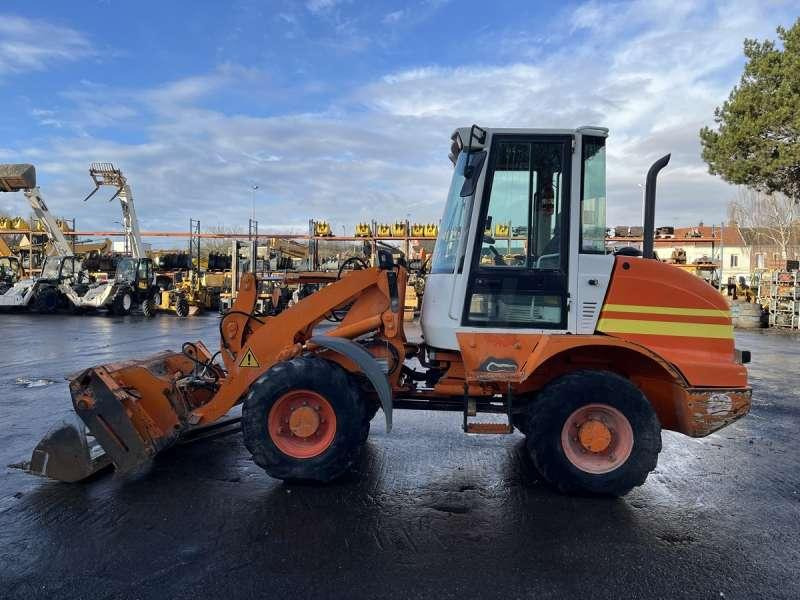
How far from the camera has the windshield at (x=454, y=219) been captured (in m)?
4.54

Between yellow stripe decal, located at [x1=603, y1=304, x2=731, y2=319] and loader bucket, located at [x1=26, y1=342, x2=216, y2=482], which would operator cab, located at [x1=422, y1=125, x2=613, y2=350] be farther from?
loader bucket, located at [x1=26, y1=342, x2=216, y2=482]

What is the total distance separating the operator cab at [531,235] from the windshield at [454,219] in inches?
1.5

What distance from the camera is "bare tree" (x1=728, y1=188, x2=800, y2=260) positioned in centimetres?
3262

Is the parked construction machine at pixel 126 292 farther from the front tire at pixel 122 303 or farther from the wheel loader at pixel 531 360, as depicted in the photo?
the wheel loader at pixel 531 360

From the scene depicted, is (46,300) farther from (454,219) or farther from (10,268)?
(454,219)

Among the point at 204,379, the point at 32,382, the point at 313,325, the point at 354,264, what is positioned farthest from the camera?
the point at 32,382

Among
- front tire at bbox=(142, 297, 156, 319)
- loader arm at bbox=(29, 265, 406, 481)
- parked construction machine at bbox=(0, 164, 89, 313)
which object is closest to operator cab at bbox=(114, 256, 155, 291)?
front tire at bbox=(142, 297, 156, 319)

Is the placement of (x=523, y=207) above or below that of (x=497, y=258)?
above

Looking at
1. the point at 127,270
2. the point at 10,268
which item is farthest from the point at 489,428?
the point at 10,268

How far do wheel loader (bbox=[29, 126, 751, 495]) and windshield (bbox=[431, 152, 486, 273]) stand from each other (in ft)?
0.10

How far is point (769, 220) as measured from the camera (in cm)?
3497

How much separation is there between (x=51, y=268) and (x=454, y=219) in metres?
24.4

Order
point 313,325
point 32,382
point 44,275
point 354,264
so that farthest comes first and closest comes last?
point 44,275
point 32,382
point 354,264
point 313,325

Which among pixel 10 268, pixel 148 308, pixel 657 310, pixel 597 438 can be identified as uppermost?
pixel 10 268
